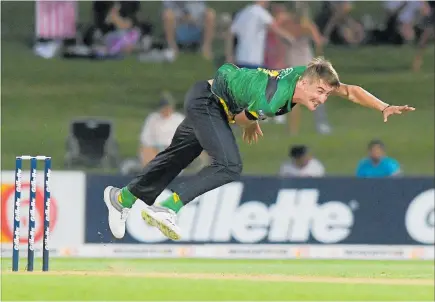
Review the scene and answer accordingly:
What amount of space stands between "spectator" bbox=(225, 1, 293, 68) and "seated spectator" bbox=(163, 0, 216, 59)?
228cm

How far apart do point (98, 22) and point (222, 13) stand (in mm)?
2528

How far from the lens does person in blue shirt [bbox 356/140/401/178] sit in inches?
708

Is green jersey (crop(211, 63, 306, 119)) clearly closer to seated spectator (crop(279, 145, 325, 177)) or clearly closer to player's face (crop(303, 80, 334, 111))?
player's face (crop(303, 80, 334, 111))

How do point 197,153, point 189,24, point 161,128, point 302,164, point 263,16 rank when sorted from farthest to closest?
point 189,24 < point 263,16 < point 161,128 < point 302,164 < point 197,153

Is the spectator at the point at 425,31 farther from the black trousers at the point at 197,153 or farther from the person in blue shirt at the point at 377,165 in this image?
the black trousers at the point at 197,153

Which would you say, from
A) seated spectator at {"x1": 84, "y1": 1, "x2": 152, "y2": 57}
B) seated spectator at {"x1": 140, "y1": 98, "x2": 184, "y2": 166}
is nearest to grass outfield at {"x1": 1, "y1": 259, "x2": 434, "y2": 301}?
seated spectator at {"x1": 140, "y1": 98, "x2": 184, "y2": 166}

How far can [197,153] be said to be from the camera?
11734mm

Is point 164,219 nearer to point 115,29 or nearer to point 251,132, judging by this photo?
point 251,132

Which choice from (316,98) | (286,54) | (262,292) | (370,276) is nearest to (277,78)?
(316,98)

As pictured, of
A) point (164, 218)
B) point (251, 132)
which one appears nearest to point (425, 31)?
point (251, 132)

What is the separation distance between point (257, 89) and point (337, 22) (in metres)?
13.6

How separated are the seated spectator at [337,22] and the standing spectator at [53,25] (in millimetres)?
4363

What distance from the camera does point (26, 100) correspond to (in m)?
23.7

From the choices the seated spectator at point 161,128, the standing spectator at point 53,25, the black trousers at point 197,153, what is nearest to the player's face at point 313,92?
the black trousers at point 197,153
